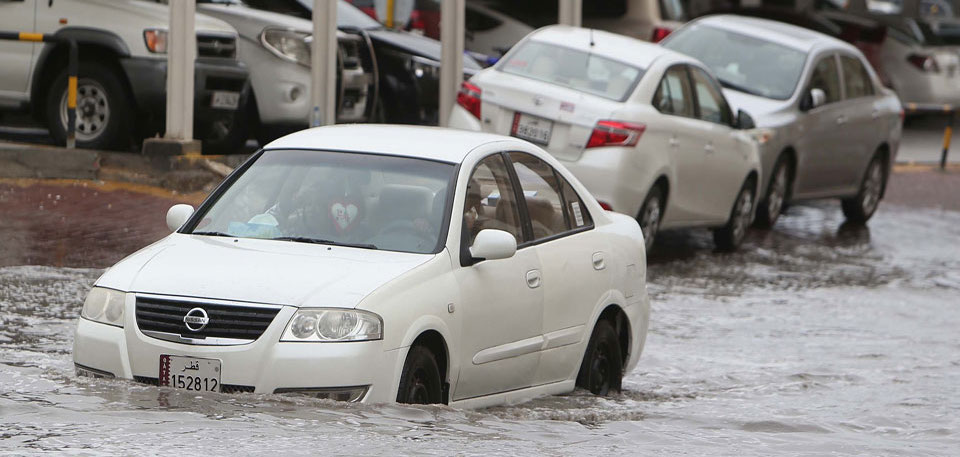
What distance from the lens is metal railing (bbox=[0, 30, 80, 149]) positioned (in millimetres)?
13840

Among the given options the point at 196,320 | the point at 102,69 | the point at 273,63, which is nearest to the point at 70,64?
the point at 102,69

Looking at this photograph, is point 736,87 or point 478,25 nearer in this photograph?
point 736,87

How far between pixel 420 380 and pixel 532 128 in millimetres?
6282

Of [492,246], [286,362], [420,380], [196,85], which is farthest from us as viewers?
[196,85]

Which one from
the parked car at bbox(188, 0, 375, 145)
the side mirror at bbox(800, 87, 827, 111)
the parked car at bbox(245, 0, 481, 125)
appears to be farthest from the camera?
the parked car at bbox(245, 0, 481, 125)

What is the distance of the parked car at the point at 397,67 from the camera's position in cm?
1673

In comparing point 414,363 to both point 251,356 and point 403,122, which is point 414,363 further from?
point 403,122

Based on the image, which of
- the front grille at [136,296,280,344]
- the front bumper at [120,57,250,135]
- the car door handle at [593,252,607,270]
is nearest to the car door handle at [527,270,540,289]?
the car door handle at [593,252,607,270]

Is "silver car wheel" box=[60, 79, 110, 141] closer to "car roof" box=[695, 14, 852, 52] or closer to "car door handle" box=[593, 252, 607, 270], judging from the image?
"car roof" box=[695, 14, 852, 52]

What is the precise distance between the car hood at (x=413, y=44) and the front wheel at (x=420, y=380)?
994cm

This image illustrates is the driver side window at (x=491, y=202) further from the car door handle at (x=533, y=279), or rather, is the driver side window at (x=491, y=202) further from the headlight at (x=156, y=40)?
the headlight at (x=156, y=40)

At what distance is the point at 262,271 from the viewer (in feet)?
22.7

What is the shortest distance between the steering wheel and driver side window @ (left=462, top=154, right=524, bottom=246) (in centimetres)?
21

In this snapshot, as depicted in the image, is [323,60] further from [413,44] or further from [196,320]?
[196,320]
